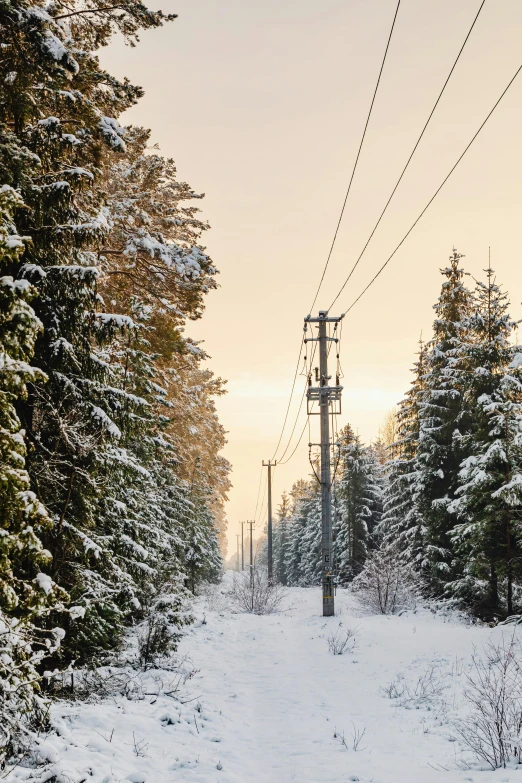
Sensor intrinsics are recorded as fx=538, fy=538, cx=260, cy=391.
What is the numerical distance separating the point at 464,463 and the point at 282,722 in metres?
10.4

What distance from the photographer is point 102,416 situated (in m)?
7.50

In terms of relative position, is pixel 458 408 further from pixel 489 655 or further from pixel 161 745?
pixel 161 745

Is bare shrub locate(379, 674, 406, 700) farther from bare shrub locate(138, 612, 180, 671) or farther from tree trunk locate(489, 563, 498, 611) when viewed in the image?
tree trunk locate(489, 563, 498, 611)

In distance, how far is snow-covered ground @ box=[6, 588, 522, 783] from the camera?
580 cm

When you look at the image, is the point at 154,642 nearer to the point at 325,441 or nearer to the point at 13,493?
the point at 13,493

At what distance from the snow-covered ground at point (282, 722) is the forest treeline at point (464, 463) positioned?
2987 millimetres

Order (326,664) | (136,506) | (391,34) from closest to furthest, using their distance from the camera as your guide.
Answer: (391,34) → (136,506) → (326,664)

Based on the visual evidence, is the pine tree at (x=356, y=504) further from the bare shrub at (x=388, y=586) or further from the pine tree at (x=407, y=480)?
the bare shrub at (x=388, y=586)

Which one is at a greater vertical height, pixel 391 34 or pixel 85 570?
pixel 391 34

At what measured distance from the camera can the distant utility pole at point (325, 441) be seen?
17828mm

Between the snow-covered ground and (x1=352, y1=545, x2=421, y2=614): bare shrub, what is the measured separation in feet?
17.3

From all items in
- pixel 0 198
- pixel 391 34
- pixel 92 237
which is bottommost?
pixel 0 198

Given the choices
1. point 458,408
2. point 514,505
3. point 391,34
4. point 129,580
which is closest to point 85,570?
point 129,580

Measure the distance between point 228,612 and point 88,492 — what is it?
631 inches
